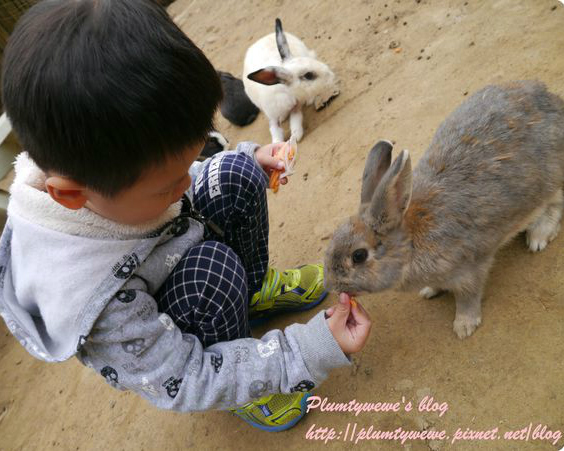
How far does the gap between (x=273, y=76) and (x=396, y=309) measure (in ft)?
9.36

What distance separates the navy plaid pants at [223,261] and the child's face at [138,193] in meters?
0.37

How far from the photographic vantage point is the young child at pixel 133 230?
1.23 metres

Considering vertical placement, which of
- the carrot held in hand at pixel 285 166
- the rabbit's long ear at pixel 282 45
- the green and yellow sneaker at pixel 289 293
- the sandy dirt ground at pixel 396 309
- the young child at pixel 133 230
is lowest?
the sandy dirt ground at pixel 396 309

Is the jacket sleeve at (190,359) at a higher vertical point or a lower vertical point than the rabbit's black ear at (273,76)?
higher

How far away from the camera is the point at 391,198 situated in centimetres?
190

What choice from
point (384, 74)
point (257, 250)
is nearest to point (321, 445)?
point (257, 250)

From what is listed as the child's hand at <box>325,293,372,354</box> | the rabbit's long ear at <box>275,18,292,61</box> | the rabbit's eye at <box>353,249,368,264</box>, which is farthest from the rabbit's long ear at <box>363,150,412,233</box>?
the rabbit's long ear at <box>275,18,292,61</box>

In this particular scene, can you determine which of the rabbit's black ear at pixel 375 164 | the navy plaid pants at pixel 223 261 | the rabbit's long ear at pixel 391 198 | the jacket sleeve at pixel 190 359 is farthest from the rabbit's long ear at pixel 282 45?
the jacket sleeve at pixel 190 359

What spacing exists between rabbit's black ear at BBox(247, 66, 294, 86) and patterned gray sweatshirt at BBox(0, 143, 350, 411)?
9.28 feet

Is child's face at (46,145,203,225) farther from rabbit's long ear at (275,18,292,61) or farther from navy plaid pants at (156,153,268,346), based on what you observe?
rabbit's long ear at (275,18,292,61)

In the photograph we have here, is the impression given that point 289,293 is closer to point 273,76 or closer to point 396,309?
point 396,309

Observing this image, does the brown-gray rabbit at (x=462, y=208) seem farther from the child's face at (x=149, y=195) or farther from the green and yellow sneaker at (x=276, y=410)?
the child's face at (x=149, y=195)

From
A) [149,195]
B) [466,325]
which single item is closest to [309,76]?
[466,325]

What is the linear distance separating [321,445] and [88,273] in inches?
49.8
